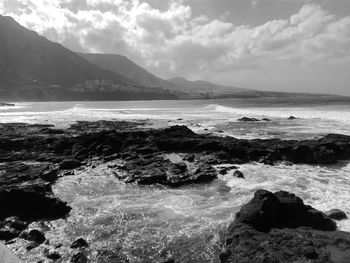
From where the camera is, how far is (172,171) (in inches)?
822

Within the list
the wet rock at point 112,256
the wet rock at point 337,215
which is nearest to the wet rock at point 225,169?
the wet rock at point 337,215

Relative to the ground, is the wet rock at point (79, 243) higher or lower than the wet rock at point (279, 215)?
lower

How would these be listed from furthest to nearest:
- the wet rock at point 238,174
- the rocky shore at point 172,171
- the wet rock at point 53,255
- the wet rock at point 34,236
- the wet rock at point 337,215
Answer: the wet rock at point 238,174, the wet rock at point 337,215, the wet rock at point 34,236, the wet rock at point 53,255, the rocky shore at point 172,171

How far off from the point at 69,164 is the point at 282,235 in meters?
17.6

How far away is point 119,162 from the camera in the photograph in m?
25.3

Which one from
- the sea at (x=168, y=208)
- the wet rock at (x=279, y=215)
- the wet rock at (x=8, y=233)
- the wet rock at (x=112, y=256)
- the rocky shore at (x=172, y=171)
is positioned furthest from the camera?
the wet rock at (x=8, y=233)

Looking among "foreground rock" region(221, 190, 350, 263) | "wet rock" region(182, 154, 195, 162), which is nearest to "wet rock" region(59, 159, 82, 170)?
"wet rock" region(182, 154, 195, 162)

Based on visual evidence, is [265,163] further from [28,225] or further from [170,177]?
[28,225]

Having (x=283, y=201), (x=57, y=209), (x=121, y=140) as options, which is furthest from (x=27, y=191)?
(x=121, y=140)

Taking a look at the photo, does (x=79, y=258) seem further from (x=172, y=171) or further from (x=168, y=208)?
(x=172, y=171)

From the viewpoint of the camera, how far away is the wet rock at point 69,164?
23.8m

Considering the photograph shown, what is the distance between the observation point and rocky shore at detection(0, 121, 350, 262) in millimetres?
10672

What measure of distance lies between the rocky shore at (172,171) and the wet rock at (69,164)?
74 millimetres

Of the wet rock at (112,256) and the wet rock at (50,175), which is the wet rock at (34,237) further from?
the wet rock at (50,175)
